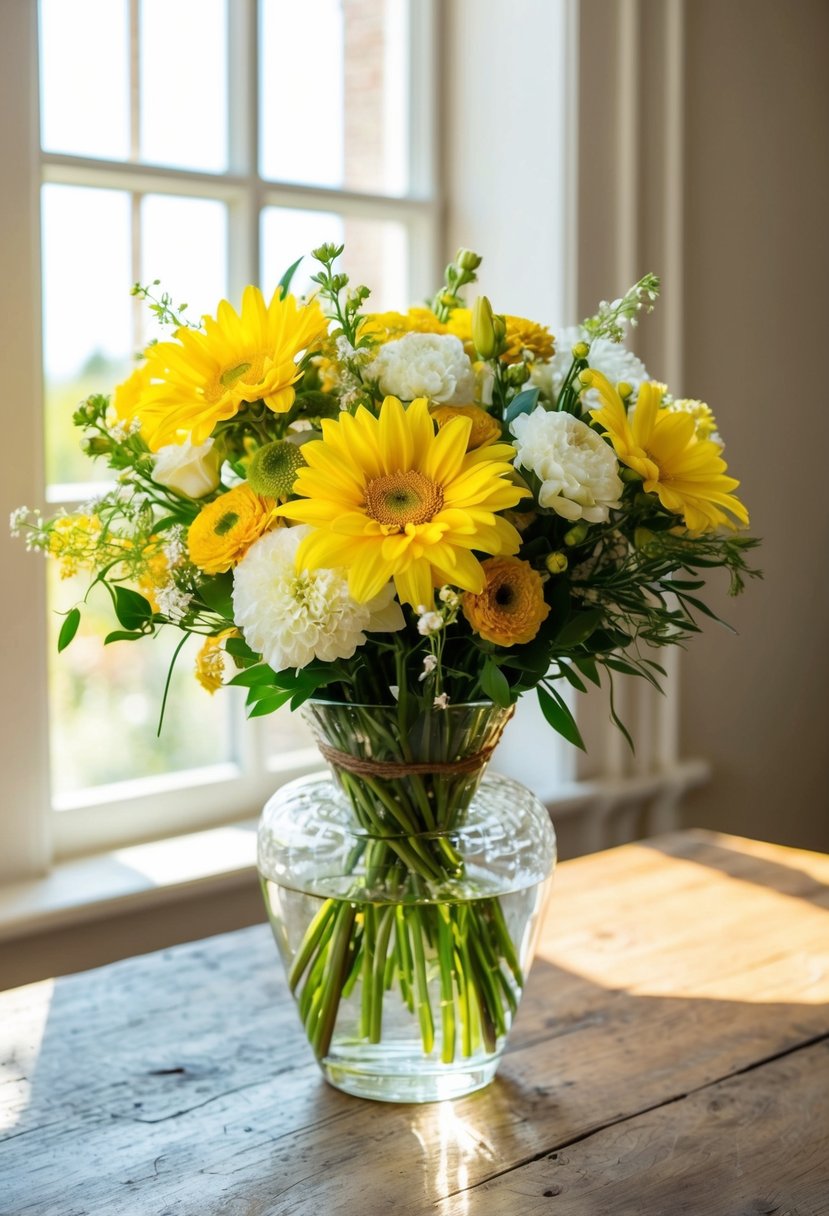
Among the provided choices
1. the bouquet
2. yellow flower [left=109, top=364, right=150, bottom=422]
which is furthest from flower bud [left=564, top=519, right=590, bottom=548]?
yellow flower [left=109, top=364, right=150, bottom=422]

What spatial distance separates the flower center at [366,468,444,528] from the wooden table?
1.46 ft

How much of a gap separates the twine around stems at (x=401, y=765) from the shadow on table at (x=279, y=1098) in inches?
10.3

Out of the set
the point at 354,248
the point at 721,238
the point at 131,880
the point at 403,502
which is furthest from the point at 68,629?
the point at 721,238

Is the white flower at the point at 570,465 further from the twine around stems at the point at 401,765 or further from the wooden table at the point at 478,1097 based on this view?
the wooden table at the point at 478,1097

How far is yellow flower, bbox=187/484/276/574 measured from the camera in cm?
81

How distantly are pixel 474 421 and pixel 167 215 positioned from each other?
1.13 meters

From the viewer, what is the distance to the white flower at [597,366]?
899 mm

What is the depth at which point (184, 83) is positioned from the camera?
1.82 meters

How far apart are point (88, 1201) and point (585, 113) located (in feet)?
5.49

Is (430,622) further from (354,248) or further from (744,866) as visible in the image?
(354,248)

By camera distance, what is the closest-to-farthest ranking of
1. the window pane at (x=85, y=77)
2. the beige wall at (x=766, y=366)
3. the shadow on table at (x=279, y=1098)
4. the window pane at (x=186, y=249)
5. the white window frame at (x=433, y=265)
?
the shadow on table at (x=279, y=1098), the white window frame at (x=433, y=265), the window pane at (x=85, y=77), the window pane at (x=186, y=249), the beige wall at (x=766, y=366)

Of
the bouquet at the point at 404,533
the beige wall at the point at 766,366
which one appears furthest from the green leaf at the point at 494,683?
the beige wall at the point at 766,366

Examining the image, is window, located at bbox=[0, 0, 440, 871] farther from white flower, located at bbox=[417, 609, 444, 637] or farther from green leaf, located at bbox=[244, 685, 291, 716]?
white flower, located at bbox=[417, 609, 444, 637]

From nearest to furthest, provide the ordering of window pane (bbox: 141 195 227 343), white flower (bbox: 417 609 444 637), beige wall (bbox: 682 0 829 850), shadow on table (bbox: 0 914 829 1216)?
white flower (bbox: 417 609 444 637) → shadow on table (bbox: 0 914 829 1216) → window pane (bbox: 141 195 227 343) → beige wall (bbox: 682 0 829 850)
